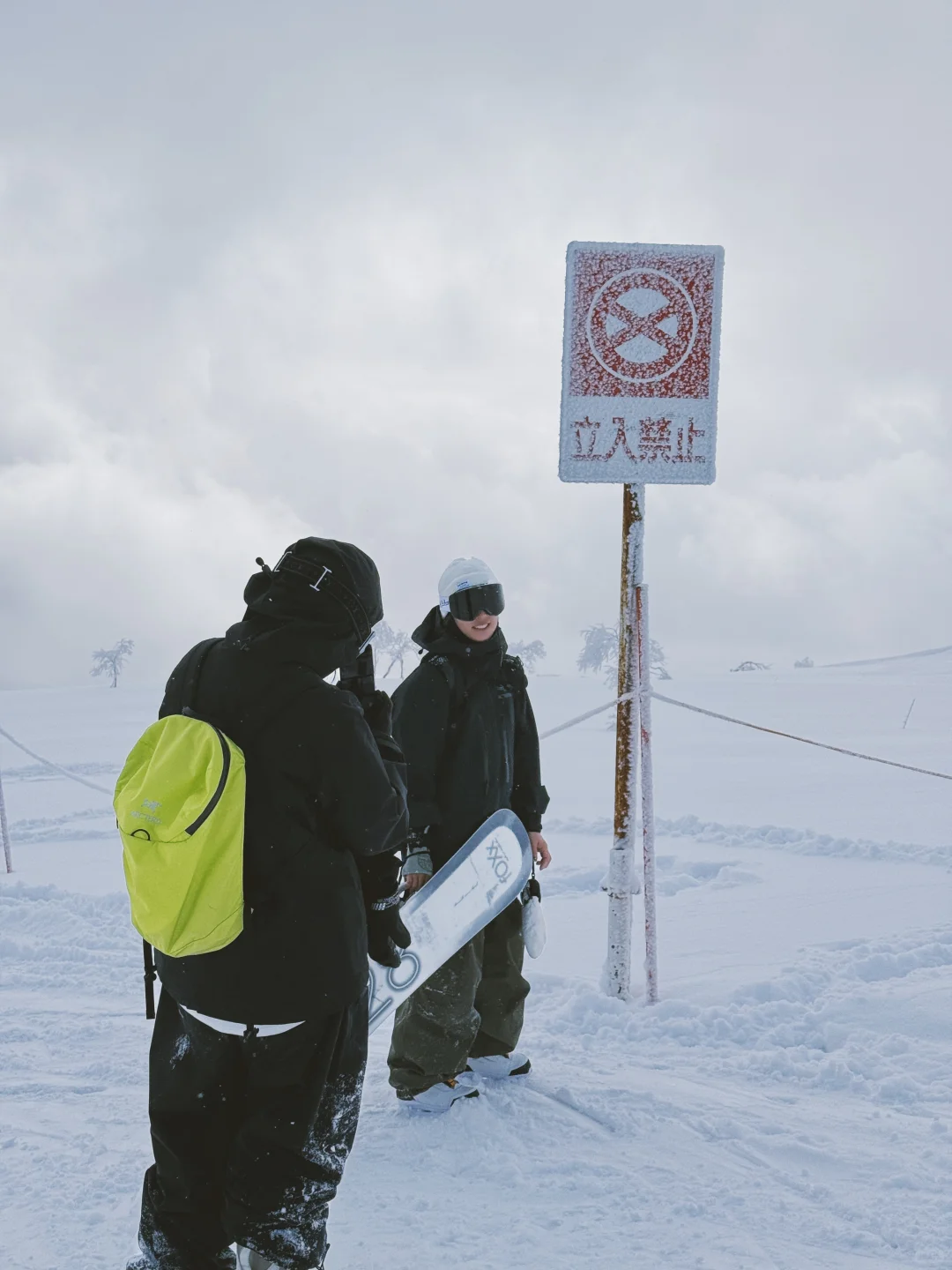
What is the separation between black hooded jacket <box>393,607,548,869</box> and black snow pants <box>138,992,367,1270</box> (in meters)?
1.31

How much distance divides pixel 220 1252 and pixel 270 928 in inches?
32.1

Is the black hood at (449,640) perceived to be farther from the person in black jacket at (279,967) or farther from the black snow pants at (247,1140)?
the black snow pants at (247,1140)

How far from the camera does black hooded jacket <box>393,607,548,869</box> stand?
3400mm

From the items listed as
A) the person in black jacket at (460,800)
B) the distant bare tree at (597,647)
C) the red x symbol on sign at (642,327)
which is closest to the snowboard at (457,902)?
the person in black jacket at (460,800)

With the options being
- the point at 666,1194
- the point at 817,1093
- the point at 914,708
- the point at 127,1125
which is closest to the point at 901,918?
the point at 817,1093

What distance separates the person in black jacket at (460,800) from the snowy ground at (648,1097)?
0.59ft

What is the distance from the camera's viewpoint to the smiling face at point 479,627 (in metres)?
3.47

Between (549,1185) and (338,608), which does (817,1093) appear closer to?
(549,1185)

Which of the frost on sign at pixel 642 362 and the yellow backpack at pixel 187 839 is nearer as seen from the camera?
the yellow backpack at pixel 187 839

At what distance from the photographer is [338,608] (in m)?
2.12

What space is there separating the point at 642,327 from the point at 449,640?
217 centimetres

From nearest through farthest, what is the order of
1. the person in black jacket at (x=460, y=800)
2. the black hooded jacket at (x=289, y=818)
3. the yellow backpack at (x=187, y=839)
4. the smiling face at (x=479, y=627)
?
the yellow backpack at (x=187, y=839) < the black hooded jacket at (x=289, y=818) < the person in black jacket at (x=460, y=800) < the smiling face at (x=479, y=627)

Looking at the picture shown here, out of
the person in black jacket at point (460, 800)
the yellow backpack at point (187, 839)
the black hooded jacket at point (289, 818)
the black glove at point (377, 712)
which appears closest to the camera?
the yellow backpack at point (187, 839)

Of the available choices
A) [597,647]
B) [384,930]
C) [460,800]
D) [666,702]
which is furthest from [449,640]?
[597,647]
